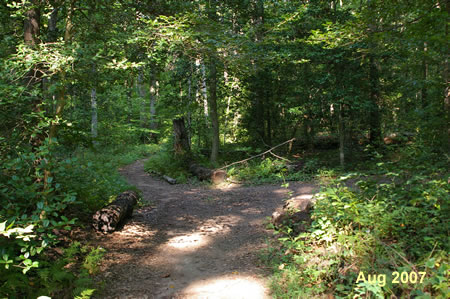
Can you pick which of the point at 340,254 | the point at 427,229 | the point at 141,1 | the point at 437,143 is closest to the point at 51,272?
the point at 340,254

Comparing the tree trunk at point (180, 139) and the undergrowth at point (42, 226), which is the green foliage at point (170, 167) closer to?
the tree trunk at point (180, 139)

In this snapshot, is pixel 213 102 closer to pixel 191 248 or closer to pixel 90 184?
pixel 90 184

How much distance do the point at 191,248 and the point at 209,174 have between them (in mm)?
7048

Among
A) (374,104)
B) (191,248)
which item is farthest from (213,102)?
(191,248)

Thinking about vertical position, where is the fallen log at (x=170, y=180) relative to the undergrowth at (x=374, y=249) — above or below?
below

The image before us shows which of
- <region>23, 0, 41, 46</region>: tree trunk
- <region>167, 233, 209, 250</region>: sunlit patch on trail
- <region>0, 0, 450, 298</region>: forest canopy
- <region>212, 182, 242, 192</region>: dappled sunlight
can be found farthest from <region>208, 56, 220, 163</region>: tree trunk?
<region>167, 233, 209, 250</region>: sunlit patch on trail

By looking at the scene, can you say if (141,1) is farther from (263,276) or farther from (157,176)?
(157,176)

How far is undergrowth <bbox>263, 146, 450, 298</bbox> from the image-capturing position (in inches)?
122

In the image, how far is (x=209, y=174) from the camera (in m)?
13.1

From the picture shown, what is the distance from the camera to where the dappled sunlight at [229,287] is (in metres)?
4.14

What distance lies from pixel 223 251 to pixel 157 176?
9.21m

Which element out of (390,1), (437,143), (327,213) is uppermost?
(390,1)

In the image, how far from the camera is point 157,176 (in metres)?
14.5

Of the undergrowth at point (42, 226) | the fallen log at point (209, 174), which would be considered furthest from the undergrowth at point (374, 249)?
the fallen log at point (209, 174)
